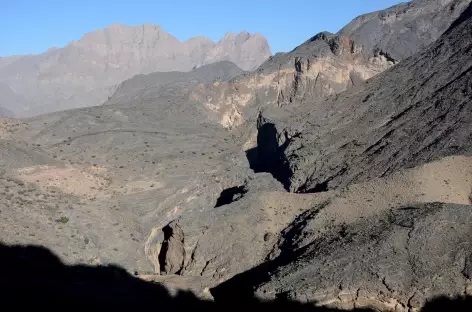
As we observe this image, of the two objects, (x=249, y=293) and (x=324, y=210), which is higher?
(x=324, y=210)

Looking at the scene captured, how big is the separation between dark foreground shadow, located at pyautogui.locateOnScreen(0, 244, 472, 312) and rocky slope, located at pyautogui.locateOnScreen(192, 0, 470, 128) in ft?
109

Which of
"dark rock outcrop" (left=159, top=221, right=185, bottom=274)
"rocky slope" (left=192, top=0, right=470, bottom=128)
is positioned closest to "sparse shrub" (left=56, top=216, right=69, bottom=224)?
"dark rock outcrop" (left=159, top=221, right=185, bottom=274)

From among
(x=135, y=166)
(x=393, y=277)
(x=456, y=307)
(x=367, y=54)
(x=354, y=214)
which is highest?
(x=367, y=54)

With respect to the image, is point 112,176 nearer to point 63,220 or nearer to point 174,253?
point 63,220

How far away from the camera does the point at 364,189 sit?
83.8ft

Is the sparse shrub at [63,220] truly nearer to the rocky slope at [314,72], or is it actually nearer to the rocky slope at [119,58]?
the rocky slope at [314,72]

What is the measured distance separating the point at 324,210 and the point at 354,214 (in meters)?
1.48

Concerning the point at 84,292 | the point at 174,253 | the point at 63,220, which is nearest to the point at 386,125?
the point at 174,253

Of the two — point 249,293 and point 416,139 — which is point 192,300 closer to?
point 249,293

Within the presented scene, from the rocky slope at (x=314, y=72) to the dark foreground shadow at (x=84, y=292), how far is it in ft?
109

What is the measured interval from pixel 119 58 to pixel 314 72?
12227 cm

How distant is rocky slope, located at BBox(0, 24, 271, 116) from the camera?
162 m

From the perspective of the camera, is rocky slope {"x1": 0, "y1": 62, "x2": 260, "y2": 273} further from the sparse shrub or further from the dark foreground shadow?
the dark foreground shadow

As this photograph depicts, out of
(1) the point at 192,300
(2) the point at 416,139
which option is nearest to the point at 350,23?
(2) the point at 416,139
